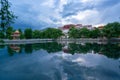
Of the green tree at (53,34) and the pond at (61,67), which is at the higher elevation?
the green tree at (53,34)

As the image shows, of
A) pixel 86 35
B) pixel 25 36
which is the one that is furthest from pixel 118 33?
pixel 25 36

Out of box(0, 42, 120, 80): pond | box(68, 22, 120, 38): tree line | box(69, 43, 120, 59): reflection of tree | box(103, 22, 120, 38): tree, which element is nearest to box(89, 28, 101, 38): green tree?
box(68, 22, 120, 38): tree line

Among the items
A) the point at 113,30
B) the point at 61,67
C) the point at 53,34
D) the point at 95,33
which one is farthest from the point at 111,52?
the point at 53,34

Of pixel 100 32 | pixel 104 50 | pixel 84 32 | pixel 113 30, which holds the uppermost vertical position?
pixel 113 30

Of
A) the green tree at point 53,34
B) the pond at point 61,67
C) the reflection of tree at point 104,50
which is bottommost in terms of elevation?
the reflection of tree at point 104,50

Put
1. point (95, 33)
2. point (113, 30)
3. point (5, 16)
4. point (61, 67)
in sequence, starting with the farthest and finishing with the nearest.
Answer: point (95, 33) → point (113, 30) → point (61, 67) → point (5, 16)

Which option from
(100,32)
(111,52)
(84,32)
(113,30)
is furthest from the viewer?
(84,32)

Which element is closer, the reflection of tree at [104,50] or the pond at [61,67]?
the pond at [61,67]

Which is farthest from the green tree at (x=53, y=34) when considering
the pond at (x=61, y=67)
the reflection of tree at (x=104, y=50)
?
the pond at (x=61, y=67)

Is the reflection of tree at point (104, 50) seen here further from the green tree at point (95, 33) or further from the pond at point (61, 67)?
the green tree at point (95, 33)

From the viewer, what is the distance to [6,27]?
356cm

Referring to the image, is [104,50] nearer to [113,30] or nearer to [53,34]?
[113,30]

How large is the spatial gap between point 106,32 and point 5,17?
228ft

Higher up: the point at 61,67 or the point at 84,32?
the point at 84,32
